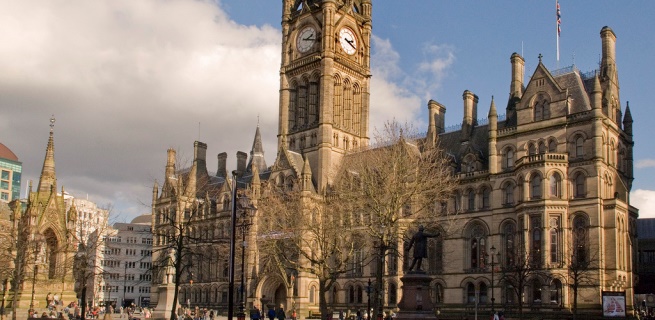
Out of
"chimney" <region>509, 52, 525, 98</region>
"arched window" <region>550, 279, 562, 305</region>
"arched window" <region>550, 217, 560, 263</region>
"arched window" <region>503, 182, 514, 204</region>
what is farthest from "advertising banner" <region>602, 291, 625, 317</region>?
"chimney" <region>509, 52, 525, 98</region>

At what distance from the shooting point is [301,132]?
8406cm

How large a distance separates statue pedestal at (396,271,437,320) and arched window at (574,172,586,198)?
28.2 meters

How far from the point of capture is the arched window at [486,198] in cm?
6469

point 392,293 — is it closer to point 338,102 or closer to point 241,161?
point 338,102

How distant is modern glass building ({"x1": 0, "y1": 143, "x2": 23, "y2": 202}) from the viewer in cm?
14100

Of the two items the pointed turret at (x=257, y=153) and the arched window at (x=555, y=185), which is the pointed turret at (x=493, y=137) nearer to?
the arched window at (x=555, y=185)

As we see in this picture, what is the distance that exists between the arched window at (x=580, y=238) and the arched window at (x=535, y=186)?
3.52 m

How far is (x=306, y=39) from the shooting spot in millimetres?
86625

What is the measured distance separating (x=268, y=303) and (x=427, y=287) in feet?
147

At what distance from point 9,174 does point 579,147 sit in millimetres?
116154

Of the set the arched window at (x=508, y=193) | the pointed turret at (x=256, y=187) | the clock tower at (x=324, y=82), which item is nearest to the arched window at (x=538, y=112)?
the arched window at (x=508, y=193)

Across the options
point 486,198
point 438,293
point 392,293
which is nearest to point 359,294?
point 392,293

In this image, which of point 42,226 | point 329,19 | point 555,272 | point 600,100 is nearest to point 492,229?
point 555,272

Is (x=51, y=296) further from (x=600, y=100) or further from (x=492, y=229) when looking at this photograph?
(x=600, y=100)
